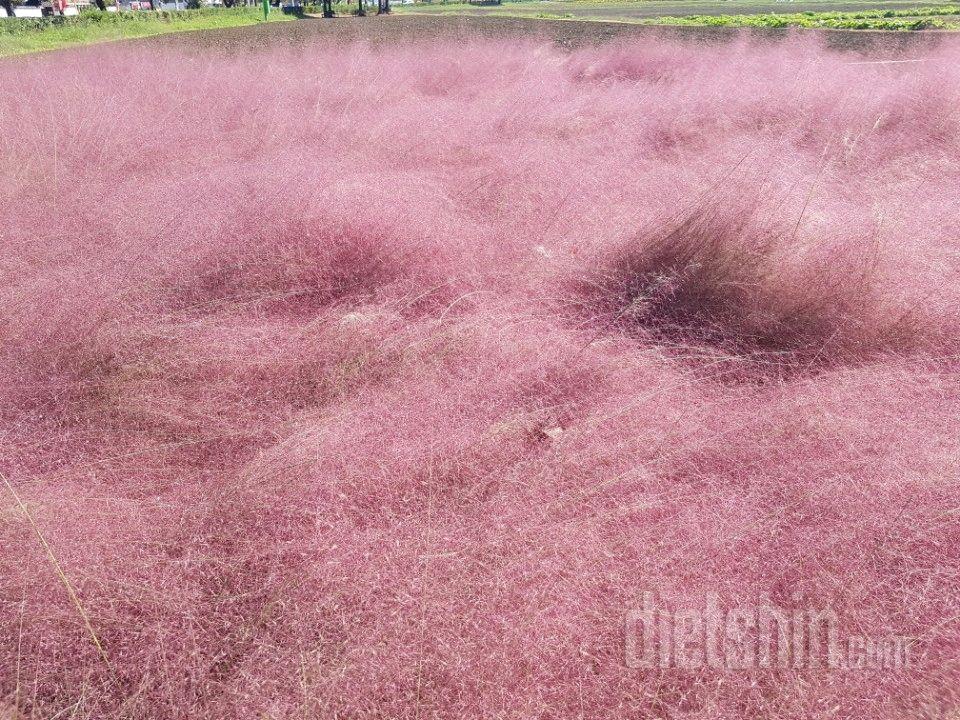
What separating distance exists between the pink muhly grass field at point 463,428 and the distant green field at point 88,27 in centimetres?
1028

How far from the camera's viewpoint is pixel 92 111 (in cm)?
538

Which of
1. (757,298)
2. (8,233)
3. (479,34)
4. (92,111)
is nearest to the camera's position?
(757,298)

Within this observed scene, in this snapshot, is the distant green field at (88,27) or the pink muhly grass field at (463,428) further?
the distant green field at (88,27)

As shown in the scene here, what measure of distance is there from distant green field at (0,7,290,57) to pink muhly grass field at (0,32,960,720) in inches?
405

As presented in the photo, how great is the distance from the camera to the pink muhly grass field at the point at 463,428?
141cm

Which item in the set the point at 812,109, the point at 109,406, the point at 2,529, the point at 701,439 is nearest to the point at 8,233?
the point at 109,406

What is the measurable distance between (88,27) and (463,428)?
1779cm

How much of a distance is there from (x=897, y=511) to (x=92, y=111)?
6602 mm

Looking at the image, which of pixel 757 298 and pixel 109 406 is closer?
pixel 109 406

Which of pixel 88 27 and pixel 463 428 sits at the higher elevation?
pixel 88 27

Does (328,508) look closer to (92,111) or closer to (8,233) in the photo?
(8,233)

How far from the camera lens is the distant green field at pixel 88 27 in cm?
1175

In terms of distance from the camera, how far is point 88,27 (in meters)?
14.5

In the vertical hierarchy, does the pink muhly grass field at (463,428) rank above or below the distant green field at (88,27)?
below
